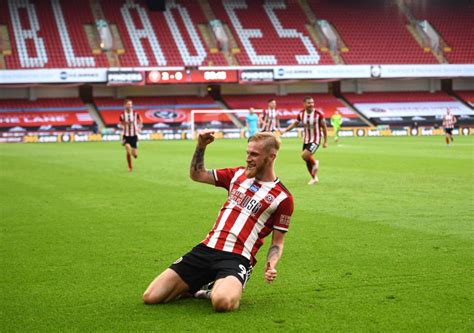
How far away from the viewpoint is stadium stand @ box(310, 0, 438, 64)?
62125mm

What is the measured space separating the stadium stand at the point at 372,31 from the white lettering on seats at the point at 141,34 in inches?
589

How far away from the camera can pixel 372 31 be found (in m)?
64.8

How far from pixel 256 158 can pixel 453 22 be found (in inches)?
2549

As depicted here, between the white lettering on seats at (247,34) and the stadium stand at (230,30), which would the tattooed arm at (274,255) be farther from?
the white lettering on seats at (247,34)

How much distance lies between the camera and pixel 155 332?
Answer: 5.58 meters

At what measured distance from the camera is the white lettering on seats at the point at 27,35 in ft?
180

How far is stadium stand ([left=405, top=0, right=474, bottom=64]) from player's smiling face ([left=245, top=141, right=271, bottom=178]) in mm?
59501

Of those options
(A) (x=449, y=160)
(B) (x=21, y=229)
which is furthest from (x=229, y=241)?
(A) (x=449, y=160)

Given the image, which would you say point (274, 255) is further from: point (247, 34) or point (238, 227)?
point (247, 34)

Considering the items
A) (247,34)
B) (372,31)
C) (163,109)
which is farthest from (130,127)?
(372,31)

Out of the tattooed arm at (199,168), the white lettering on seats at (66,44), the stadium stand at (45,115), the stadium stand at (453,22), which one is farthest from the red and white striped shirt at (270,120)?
the stadium stand at (453,22)

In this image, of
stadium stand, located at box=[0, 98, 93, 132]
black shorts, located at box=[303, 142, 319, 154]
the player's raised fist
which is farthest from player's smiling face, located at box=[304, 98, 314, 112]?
stadium stand, located at box=[0, 98, 93, 132]

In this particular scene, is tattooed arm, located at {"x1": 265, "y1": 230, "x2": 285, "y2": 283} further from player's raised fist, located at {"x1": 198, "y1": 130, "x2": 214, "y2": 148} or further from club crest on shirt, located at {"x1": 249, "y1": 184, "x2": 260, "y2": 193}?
player's raised fist, located at {"x1": 198, "y1": 130, "x2": 214, "y2": 148}

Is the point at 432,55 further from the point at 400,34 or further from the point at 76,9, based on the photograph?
the point at 76,9
